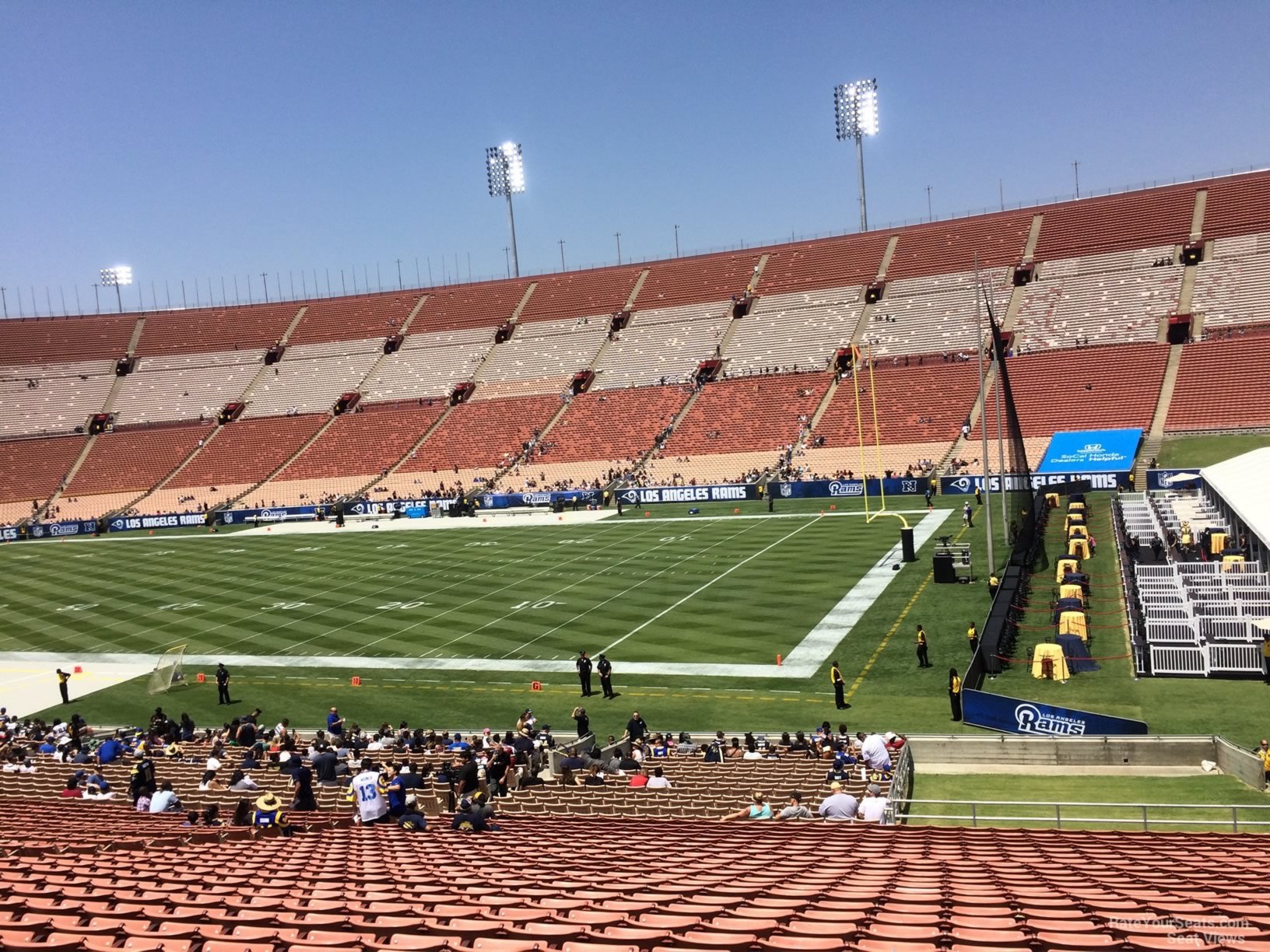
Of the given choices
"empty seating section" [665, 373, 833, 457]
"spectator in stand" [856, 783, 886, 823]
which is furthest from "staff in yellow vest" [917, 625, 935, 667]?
"empty seating section" [665, 373, 833, 457]

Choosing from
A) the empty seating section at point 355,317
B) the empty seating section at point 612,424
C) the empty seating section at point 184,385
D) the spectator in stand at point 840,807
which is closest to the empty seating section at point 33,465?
the empty seating section at point 184,385

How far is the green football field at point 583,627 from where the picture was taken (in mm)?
26609

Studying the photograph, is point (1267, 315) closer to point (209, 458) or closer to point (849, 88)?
point (849, 88)

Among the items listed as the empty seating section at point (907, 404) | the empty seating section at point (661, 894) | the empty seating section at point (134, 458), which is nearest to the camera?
the empty seating section at point (661, 894)

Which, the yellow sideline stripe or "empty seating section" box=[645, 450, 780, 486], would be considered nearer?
the yellow sideline stripe

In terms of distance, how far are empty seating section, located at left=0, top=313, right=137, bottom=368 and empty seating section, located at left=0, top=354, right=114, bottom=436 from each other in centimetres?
105

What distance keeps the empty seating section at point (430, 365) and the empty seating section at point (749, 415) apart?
27486 mm

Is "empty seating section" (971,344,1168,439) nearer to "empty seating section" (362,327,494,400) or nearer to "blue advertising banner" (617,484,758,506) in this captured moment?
"blue advertising banner" (617,484,758,506)

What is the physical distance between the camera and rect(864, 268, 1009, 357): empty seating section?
80938 mm

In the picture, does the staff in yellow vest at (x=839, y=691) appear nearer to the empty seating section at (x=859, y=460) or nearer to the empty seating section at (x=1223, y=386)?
the empty seating section at (x=859, y=460)

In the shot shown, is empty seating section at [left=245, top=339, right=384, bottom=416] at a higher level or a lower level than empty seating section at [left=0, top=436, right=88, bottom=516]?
higher

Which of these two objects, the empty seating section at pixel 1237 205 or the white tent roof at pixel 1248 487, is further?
the empty seating section at pixel 1237 205

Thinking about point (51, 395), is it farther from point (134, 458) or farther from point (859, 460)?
point (859, 460)

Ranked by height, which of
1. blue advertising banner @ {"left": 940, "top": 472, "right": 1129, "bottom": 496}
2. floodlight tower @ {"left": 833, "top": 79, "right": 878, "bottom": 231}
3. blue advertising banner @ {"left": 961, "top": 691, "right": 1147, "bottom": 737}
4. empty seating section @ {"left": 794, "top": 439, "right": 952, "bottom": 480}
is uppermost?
floodlight tower @ {"left": 833, "top": 79, "right": 878, "bottom": 231}
